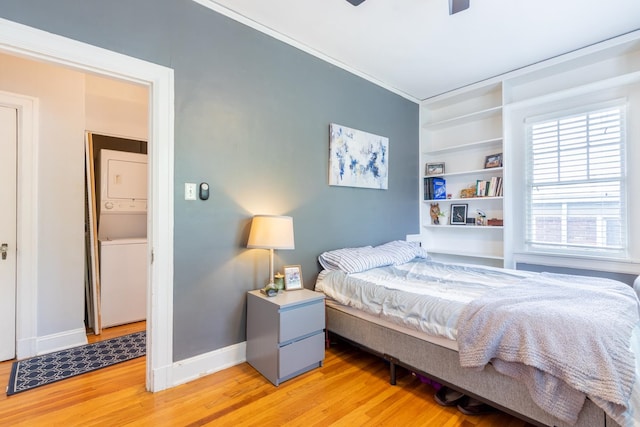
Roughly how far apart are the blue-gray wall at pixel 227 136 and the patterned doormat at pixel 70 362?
79cm

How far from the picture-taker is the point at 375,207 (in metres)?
3.38

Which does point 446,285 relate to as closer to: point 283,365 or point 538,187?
point 283,365

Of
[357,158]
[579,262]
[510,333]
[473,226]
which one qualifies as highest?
[357,158]

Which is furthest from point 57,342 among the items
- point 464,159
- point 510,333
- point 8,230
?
point 464,159

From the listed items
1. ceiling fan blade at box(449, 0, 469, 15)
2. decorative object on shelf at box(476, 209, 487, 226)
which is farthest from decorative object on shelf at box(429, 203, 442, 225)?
ceiling fan blade at box(449, 0, 469, 15)

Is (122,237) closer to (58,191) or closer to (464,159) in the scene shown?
(58,191)

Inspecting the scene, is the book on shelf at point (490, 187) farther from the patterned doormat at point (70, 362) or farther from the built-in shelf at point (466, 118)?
the patterned doormat at point (70, 362)

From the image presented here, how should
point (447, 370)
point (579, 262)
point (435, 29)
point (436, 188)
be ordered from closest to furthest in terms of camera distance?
point (447, 370), point (435, 29), point (579, 262), point (436, 188)

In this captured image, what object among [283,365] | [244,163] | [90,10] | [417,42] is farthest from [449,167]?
[90,10]

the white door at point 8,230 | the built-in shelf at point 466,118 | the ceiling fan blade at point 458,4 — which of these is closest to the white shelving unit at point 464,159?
the built-in shelf at point 466,118

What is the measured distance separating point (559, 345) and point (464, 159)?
2.87 meters

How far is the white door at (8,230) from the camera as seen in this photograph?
2314 millimetres

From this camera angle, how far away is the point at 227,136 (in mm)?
2266

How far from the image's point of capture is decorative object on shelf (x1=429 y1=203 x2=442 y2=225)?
3.99 m
